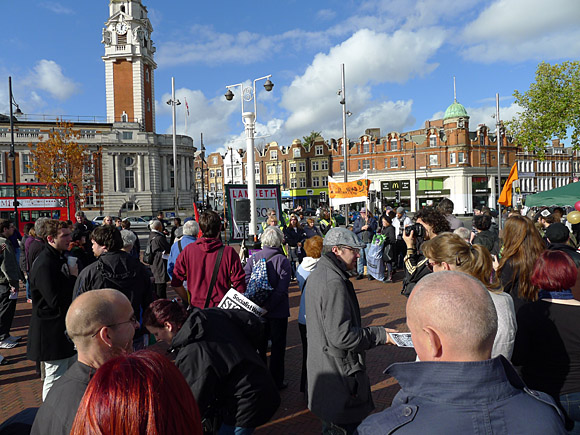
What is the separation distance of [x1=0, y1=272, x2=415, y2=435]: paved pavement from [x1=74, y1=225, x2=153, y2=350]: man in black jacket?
188 cm

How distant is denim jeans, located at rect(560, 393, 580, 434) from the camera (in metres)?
2.59

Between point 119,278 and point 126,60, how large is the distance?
6646cm

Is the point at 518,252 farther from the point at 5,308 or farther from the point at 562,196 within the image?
the point at 562,196

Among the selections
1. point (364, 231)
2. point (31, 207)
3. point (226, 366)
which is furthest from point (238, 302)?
point (31, 207)

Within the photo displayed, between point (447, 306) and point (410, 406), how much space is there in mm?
368

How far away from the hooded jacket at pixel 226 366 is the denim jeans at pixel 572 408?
72.7 inches

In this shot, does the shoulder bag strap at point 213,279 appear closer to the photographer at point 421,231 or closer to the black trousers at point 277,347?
the black trousers at point 277,347

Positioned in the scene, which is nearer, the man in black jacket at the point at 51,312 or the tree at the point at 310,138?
the man in black jacket at the point at 51,312

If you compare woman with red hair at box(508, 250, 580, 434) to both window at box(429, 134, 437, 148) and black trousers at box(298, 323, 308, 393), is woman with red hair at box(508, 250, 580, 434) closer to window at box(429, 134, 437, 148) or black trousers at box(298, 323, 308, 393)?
black trousers at box(298, 323, 308, 393)

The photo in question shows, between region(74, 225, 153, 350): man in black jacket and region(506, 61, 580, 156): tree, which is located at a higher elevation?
region(506, 61, 580, 156): tree

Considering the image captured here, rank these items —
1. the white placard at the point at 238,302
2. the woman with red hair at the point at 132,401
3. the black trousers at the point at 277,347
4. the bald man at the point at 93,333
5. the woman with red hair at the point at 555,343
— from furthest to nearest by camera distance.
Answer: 1. the black trousers at the point at 277,347
2. the white placard at the point at 238,302
3. the woman with red hair at the point at 555,343
4. the bald man at the point at 93,333
5. the woman with red hair at the point at 132,401

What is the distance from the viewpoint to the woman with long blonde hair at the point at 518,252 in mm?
3744

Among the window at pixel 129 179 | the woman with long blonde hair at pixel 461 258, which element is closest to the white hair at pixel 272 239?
the woman with long blonde hair at pixel 461 258

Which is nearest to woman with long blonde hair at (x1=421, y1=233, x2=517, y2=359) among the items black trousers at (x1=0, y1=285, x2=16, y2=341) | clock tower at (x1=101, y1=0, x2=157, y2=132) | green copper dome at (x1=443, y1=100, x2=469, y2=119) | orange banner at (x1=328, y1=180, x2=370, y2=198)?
black trousers at (x1=0, y1=285, x2=16, y2=341)
